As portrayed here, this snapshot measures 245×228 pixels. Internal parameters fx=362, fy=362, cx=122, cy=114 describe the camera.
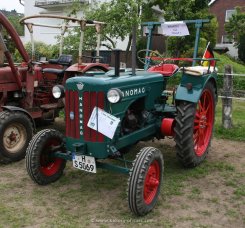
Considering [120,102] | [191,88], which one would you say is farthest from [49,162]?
[191,88]

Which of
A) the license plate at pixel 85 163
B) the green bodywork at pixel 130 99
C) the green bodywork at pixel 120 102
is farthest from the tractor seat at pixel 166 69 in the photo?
the license plate at pixel 85 163

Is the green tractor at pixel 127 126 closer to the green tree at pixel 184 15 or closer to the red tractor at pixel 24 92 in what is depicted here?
the red tractor at pixel 24 92

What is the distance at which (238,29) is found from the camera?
2500 cm

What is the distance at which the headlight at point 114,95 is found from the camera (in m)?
3.38

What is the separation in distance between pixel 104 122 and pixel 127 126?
0.66 m

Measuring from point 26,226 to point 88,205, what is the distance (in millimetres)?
677

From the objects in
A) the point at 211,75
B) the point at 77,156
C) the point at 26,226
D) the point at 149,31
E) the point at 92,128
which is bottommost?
the point at 26,226

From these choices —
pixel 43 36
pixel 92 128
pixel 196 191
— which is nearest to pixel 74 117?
pixel 92 128

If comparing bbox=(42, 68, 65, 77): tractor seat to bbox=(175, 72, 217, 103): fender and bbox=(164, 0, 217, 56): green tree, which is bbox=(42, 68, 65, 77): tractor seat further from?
bbox=(164, 0, 217, 56): green tree

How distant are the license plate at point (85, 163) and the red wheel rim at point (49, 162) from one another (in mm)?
514

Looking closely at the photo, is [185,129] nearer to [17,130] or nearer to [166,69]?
[166,69]

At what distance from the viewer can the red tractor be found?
16.2ft

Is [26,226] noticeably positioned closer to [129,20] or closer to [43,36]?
[129,20]

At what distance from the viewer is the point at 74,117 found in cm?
370
